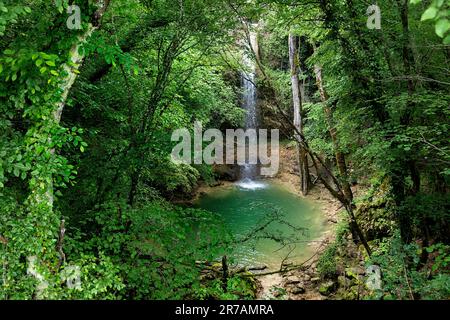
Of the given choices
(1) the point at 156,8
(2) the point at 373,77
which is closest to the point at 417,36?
(2) the point at 373,77

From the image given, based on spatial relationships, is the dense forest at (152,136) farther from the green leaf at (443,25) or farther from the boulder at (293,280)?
the green leaf at (443,25)

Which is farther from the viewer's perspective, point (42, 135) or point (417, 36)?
point (417, 36)

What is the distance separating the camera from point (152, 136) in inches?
214

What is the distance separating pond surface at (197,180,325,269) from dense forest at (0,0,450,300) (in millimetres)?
1484

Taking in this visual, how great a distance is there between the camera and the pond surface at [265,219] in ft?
28.1

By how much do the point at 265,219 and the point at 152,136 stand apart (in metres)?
4.90

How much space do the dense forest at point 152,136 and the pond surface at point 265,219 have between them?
148 cm

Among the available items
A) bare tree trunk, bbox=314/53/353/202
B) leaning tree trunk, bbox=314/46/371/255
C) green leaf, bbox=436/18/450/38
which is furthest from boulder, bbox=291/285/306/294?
green leaf, bbox=436/18/450/38

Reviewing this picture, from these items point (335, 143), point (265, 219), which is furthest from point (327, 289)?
point (335, 143)

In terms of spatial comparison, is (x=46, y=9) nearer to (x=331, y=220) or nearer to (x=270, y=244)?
(x=270, y=244)

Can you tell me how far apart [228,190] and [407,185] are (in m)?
9.64

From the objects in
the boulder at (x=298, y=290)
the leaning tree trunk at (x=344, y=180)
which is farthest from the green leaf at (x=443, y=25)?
the boulder at (x=298, y=290)

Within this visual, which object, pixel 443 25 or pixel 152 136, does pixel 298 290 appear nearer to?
pixel 152 136
